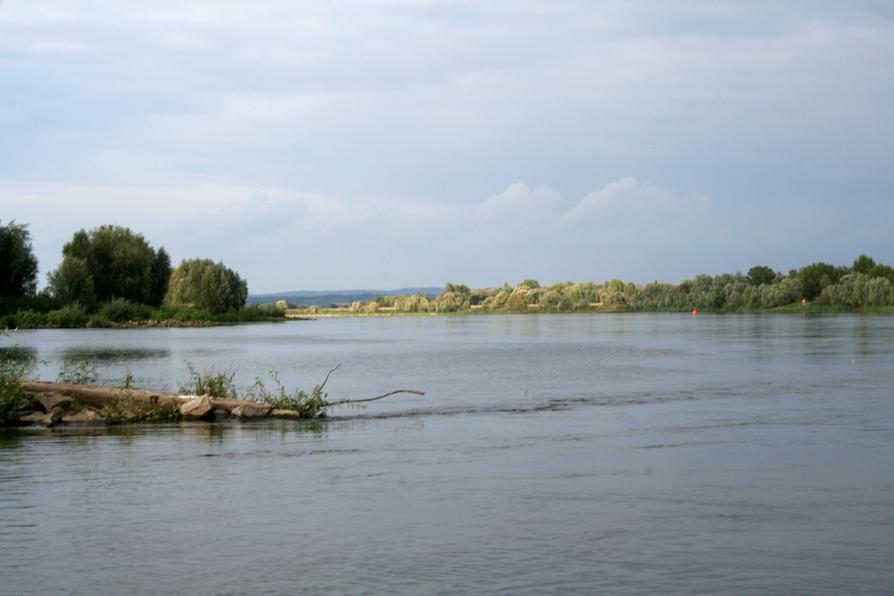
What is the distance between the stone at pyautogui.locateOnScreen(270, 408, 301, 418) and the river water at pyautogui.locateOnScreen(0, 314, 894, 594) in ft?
2.85

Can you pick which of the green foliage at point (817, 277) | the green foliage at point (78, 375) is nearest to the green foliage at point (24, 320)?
the green foliage at point (78, 375)

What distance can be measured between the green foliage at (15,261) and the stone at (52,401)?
232 feet

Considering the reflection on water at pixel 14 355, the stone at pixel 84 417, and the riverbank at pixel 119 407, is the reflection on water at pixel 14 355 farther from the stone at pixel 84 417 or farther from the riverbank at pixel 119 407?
the stone at pixel 84 417

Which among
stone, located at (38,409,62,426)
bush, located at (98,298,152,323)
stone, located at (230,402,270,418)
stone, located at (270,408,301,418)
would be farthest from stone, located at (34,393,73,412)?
bush, located at (98,298,152,323)

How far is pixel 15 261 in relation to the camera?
86.8 meters

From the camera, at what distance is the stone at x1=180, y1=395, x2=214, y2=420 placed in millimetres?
21750

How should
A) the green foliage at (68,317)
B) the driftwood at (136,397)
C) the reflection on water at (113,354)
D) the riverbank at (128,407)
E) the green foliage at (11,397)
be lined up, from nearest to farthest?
the green foliage at (11,397) < the riverbank at (128,407) < the driftwood at (136,397) < the reflection on water at (113,354) < the green foliage at (68,317)

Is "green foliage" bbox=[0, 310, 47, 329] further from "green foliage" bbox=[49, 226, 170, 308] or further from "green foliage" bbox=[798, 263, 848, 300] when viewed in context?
"green foliage" bbox=[798, 263, 848, 300]

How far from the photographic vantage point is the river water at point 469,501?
934 cm

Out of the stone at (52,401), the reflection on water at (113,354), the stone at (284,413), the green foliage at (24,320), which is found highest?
the green foliage at (24,320)

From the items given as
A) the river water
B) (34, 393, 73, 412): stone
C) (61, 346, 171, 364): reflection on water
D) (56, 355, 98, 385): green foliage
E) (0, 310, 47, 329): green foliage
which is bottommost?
the river water

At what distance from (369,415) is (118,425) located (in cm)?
603

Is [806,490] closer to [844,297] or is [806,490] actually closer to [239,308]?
[239,308]

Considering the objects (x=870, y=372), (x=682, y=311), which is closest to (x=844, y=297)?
(x=682, y=311)
